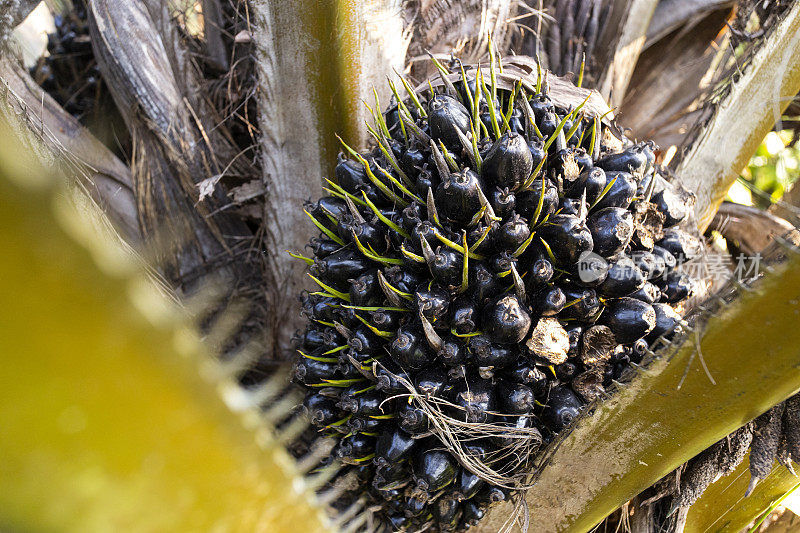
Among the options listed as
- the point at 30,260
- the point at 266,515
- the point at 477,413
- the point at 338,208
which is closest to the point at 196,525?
the point at 266,515

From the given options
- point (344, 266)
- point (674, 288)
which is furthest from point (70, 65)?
point (674, 288)

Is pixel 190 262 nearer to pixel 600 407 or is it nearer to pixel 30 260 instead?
pixel 600 407

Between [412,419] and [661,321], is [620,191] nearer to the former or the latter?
[661,321]

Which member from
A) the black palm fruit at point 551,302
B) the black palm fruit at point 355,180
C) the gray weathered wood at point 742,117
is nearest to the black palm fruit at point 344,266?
the black palm fruit at point 355,180

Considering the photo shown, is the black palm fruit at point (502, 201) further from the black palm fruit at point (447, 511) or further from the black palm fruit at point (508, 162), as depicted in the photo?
the black palm fruit at point (447, 511)

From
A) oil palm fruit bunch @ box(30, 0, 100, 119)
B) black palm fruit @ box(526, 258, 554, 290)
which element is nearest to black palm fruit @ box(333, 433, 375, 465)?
black palm fruit @ box(526, 258, 554, 290)
